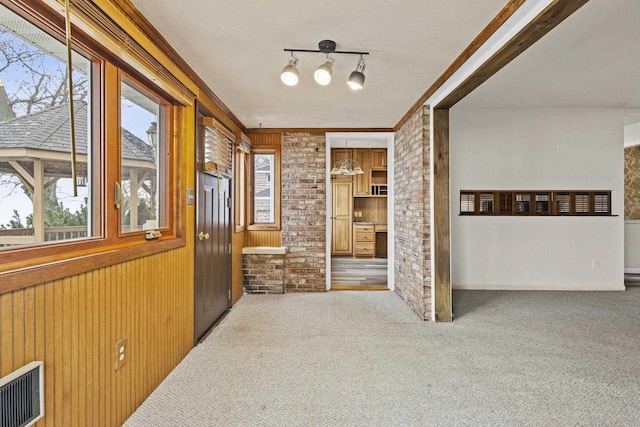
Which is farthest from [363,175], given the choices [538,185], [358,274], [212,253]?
[212,253]

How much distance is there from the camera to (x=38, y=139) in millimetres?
1452

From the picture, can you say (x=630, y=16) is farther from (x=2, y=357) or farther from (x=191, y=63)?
(x=2, y=357)

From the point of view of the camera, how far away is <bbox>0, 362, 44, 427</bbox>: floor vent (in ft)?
3.76

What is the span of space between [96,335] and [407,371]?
1.99m

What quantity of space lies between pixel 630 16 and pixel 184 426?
3843 millimetres

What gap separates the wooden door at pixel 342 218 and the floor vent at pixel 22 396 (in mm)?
6804

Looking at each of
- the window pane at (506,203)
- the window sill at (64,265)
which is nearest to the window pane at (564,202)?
the window pane at (506,203)

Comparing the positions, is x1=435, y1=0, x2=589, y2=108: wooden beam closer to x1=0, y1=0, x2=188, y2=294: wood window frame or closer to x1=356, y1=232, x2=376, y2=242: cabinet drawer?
x1=0, y1=0, x2=188, y2=294: wood window frame

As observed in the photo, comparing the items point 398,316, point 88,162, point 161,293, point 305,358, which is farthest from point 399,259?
point 88,162

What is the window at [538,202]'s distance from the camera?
15.8 ft

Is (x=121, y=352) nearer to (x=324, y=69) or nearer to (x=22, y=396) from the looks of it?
(x=22, y=396)

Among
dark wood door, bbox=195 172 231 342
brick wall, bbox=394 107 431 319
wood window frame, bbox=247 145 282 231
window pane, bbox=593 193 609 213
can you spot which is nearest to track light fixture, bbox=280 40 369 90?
dark wood door, bbox=195 172 231 342

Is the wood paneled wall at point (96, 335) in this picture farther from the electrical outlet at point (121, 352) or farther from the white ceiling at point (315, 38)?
the white ceiling at point (315, 38)

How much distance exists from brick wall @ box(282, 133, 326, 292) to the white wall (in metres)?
1.95
